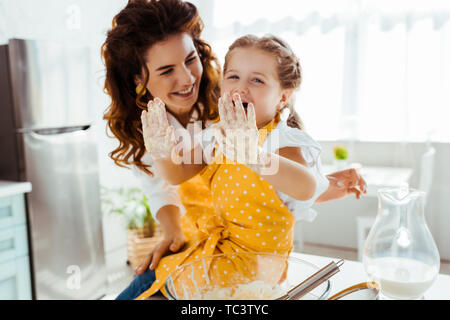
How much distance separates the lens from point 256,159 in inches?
12.1

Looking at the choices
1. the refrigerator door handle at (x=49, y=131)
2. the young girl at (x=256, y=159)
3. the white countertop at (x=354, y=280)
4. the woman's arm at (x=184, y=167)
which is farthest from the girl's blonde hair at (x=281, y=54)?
the refrigerator door handle at (x=49, y=131)

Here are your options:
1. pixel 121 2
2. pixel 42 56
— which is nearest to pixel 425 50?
pixel 121 2

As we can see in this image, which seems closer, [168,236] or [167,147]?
[167,147]

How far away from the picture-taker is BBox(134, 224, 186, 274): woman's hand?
1.65ft

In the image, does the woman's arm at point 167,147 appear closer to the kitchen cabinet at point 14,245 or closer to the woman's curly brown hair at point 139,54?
the woman's curly brown hair at point 139,54

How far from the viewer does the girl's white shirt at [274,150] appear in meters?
0.37

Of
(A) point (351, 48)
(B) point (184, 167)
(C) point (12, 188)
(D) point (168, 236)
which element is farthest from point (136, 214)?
(A) point (351, 48)

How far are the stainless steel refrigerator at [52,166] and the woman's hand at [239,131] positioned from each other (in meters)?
0.88

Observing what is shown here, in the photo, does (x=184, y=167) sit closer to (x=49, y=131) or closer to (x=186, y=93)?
(x=186, y=93)

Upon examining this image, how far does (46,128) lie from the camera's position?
131 cm

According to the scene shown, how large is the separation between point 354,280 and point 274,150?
23cm
